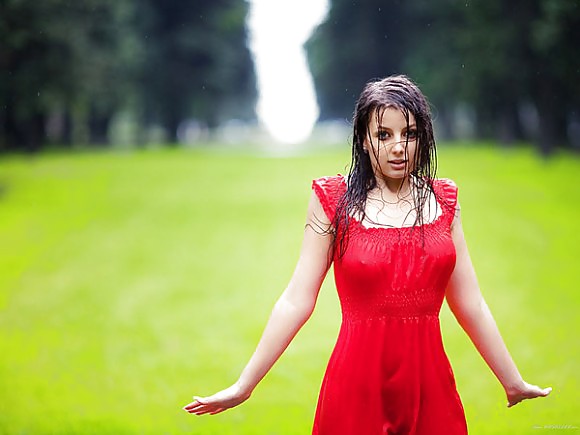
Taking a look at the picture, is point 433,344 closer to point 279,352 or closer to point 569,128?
point 279,352

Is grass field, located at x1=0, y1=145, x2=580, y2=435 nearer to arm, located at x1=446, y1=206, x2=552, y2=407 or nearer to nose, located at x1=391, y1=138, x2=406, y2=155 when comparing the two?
arm, located at x1=446, y1=206, x2=552, y2=407

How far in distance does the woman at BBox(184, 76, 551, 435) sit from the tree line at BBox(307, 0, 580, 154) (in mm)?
12324

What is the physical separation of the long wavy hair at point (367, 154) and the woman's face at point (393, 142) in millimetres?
11

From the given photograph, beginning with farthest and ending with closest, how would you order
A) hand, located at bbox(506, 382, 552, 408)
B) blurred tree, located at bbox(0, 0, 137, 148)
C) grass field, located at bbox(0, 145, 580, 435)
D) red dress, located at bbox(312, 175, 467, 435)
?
blurred tree, located at bbox(0, 0, 137, 148)
grass field, located at bbox(0, 145, 580, 435)
hand, located at bbox(506, 382, 552, 408)
red dress, located at bbox(312, 175, 467, 435)

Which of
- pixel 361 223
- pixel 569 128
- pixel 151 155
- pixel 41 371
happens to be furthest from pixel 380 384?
pixel 151 155

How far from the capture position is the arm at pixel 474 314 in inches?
97.3

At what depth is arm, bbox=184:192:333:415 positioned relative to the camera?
2.38 meters

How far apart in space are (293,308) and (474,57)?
72.6 ft

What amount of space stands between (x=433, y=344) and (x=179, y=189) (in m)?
17.2

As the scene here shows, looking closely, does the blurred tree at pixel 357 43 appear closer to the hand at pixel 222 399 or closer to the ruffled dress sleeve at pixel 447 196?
the ruffled dress sleeve at pixel 447 196

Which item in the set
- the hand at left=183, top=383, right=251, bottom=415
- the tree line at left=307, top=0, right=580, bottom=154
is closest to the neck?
the hand at left=183, top=383, right=251, bottom=415

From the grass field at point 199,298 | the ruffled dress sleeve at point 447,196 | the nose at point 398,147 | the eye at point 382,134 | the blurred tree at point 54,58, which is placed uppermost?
the blurred tree at point 54,58

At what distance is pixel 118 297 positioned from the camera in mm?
10594

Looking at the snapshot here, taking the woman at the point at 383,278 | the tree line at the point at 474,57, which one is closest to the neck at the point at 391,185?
the woman at the point at 383,278
